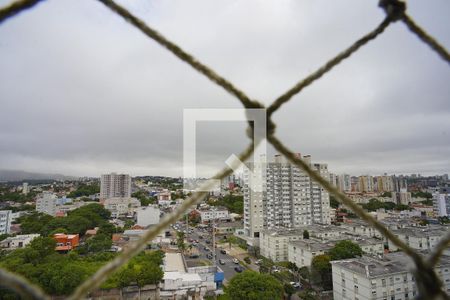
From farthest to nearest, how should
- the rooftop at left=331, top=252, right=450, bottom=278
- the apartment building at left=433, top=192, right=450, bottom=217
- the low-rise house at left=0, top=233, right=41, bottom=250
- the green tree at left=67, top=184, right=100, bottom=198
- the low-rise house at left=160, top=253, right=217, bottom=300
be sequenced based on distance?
the green tree at left=67, top=184, right=100, bottom=198 → the apartment building at left=433, top=192, right=450, bottom=217 → the low-rise house at left=0, top=233, right=41, bottom=250 → the low-rise house at left=160, top=253, right=217, bottom=300 → the rooftop at left=331, top=252, right=450, bottom=278

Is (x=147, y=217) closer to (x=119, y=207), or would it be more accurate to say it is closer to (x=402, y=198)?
(x=119, y=207)

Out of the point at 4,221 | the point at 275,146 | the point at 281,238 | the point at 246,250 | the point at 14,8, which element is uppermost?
the point at 14,8

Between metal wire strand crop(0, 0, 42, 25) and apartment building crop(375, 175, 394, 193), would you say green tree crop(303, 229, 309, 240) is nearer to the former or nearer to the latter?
metal wire strand crop(0, 0, 42, 25)

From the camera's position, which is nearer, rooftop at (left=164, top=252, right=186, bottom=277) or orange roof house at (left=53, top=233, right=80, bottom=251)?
rooftop at (left=164, top=252, right=186, bottom=277)

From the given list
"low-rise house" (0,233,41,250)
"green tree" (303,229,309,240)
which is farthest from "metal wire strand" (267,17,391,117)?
"low-rise house" (0,233,41,250)

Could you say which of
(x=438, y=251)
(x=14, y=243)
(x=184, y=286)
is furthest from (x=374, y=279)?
(x=14, y=243)

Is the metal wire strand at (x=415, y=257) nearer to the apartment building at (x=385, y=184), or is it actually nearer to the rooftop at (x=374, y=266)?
the rooftop at (x=374, y=266)
